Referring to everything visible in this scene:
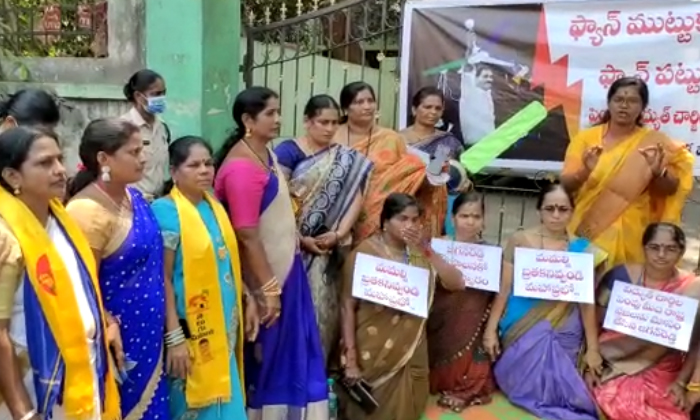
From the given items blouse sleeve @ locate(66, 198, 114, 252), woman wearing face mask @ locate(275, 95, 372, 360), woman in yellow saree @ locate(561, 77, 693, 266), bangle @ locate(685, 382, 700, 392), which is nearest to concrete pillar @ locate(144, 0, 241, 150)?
woman wearing face mask @ locate(275, 95, 372, 360)

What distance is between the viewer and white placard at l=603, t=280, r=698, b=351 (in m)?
3.26

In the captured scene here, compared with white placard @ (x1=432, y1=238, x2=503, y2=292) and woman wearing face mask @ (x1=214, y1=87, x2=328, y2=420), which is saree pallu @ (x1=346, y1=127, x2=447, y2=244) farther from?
woman wearing face mask @ (x1=214, y1=87, x2=328, y2=420)

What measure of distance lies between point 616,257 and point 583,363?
541mm

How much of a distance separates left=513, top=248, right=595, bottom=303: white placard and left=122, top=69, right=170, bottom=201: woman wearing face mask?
1.71 m

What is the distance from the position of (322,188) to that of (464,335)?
37.3 inches

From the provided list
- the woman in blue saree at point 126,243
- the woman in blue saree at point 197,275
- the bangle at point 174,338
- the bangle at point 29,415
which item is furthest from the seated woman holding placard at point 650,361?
the bangle at point 29,415

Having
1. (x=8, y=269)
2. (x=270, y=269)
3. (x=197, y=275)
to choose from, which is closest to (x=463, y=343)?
(x=270, y=269)

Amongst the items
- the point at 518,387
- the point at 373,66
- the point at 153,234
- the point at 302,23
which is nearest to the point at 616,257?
the point at 518,387

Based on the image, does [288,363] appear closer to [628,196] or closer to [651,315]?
[651,315]

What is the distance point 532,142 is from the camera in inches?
213

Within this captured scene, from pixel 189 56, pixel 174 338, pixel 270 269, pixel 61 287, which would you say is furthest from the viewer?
pixel 189 56

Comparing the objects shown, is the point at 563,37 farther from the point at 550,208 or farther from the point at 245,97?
the point at 245,97

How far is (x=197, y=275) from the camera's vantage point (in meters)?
2.66

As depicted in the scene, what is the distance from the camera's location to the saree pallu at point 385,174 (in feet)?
12.0
